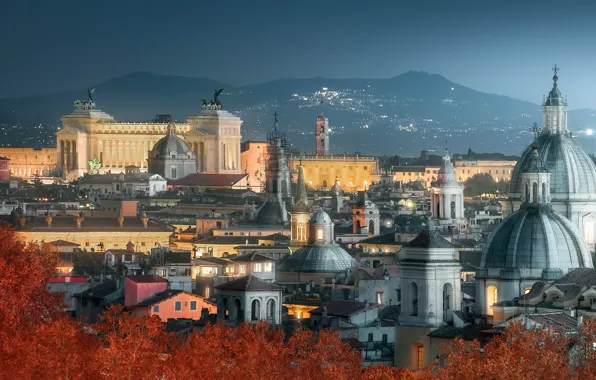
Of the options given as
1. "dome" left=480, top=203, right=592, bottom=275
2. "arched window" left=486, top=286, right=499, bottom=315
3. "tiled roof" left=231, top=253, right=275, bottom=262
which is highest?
"dome" left=480, top=203, right=592, bottom=275

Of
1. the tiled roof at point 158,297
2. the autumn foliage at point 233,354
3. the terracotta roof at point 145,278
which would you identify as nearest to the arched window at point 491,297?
the autumn foliage at point 233,354

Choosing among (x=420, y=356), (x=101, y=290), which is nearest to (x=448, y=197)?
(x=101, y=290)

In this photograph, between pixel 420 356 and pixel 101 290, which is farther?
pixel 101 290

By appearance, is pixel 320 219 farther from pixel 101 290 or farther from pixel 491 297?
pixel 491 297

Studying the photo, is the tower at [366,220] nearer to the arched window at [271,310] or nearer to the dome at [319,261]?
the dome at [319,261]

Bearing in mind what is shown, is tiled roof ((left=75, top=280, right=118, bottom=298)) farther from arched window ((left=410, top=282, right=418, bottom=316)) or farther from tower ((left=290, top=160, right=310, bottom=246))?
tower ((left=290, top=160, right=310, bottom=246))

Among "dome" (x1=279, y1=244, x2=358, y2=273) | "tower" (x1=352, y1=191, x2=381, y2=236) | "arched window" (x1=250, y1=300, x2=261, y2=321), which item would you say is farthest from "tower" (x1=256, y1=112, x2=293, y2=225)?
"arched window" (x1=250, y1=300, x2=261, y2=321)
